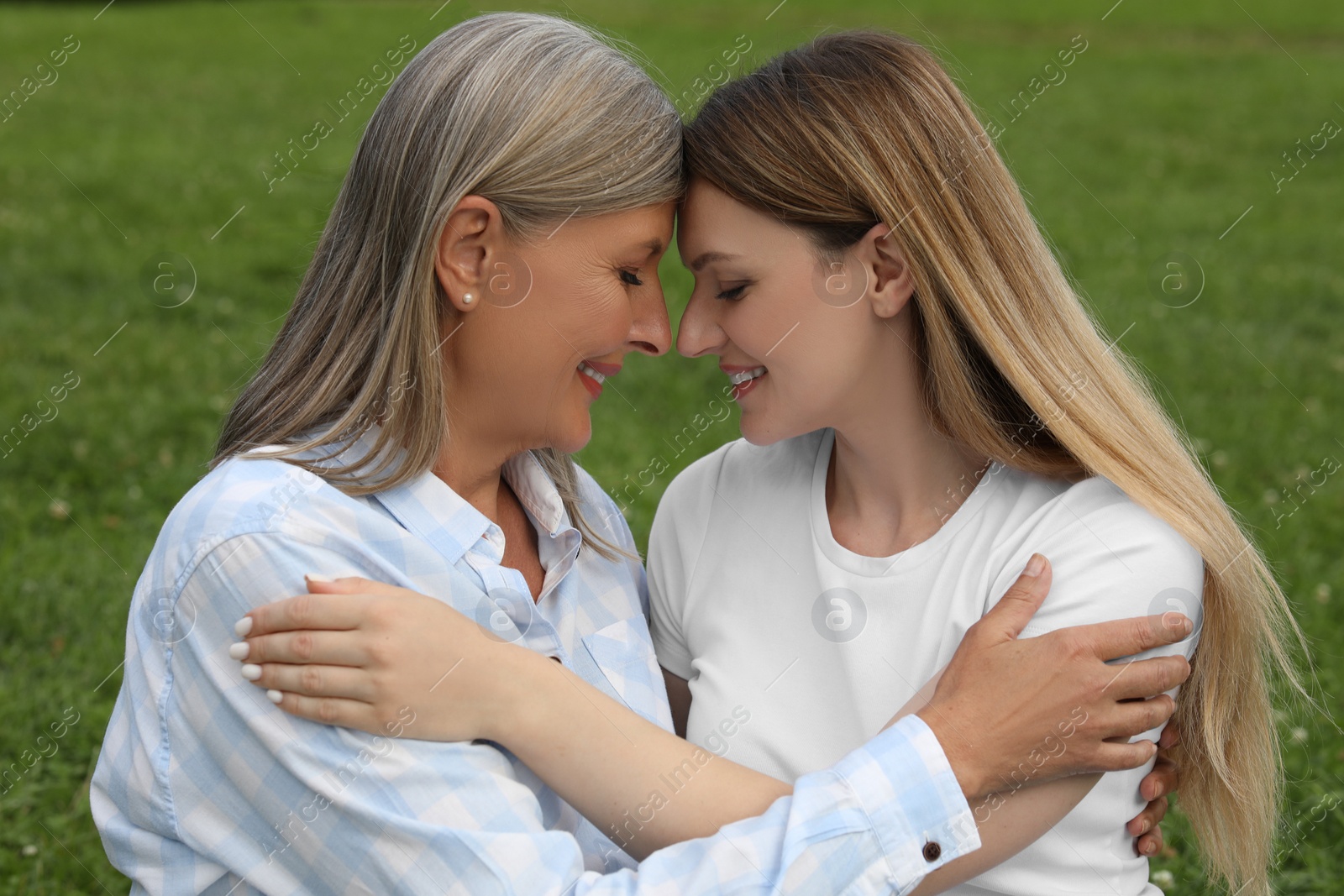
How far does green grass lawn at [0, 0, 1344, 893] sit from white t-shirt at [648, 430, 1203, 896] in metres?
1.12

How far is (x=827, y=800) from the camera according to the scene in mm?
2041

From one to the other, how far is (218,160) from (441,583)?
29.9 feet

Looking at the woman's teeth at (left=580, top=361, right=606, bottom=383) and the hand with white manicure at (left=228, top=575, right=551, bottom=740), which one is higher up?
the woman's teeth at (left=580, top=361, right=606, bottom=383)

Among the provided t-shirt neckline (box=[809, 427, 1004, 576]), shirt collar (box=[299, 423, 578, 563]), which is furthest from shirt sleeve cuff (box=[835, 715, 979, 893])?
shirt collar (box=[299, 423, 578, 563])

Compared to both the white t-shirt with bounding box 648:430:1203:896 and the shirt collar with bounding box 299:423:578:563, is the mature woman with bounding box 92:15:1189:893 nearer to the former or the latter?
the shirt collar with bounding box 299:423:578:563

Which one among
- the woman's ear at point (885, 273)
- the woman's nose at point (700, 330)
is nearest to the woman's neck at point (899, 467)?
the woman's ear at point (885, 273)

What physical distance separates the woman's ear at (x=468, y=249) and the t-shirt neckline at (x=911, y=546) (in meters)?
0.88

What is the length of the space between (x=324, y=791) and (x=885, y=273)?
1423 millimetres

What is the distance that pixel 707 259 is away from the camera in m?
2.65

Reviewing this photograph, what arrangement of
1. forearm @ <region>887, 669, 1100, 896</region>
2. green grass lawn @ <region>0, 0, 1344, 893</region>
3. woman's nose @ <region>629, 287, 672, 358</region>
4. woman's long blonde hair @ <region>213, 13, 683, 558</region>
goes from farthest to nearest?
green grass lawn @ <region>0, 0, 1344, 893</region>, woman's nose @ <region>629, 287, 672, 358</region>, woman's long blonde hair @ <region>213, 13, 683, 558</region>, forearm @ <region>887, 669, 1100, 896</region>

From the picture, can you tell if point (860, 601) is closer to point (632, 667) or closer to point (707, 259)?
point (632, 667)

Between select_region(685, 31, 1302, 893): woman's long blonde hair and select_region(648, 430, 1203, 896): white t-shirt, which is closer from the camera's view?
select_region(648, 430, 1203, 896): white t-shirt

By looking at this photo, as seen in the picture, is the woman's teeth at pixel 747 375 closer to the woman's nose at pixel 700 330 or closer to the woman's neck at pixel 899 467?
the woman's nose at pixel 700 330

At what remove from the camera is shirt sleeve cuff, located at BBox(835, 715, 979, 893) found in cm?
205
